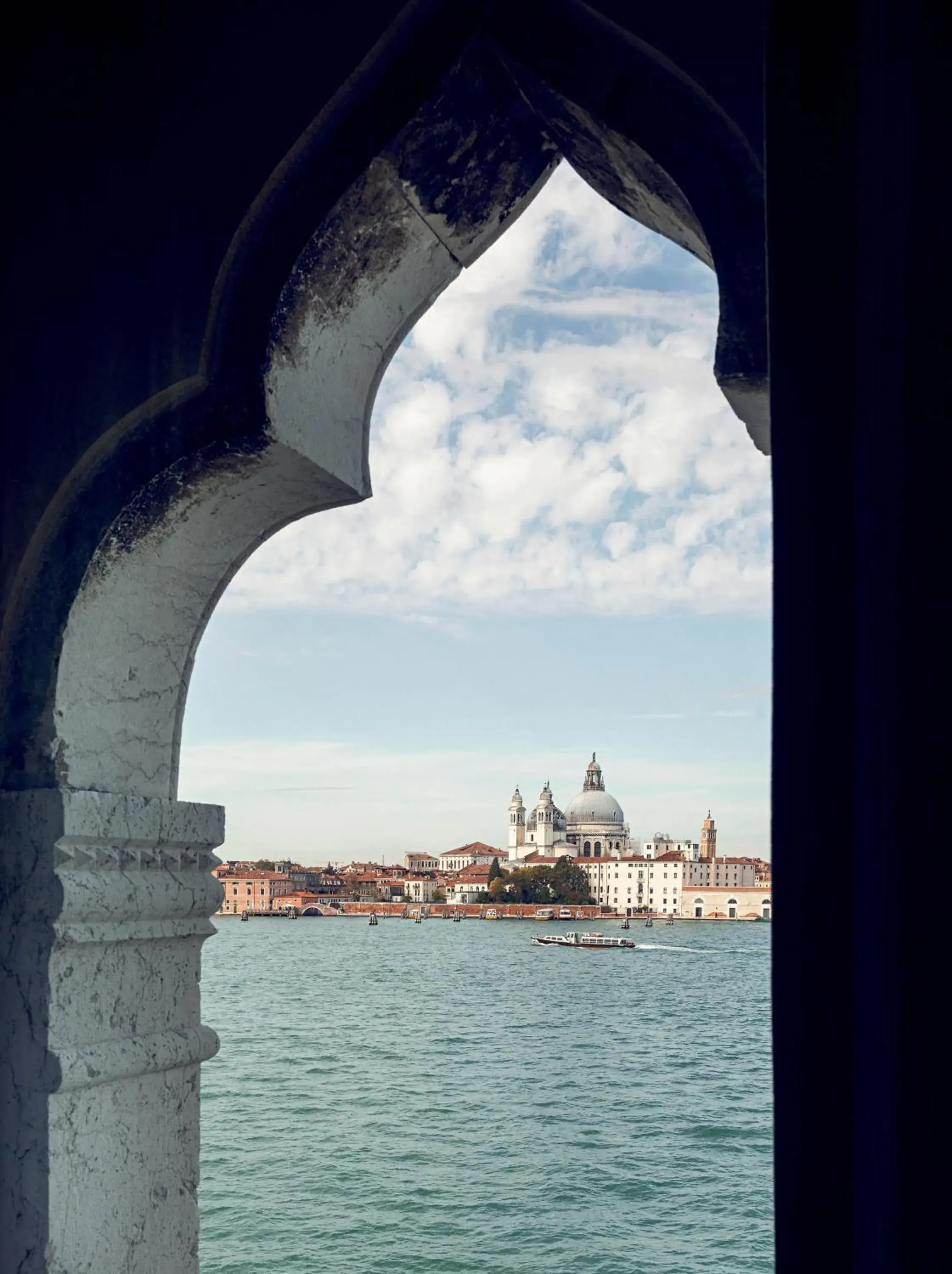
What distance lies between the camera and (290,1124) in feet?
75.2

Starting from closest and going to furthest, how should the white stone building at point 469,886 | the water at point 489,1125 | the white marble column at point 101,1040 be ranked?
the white marble column at point 101,1040, the water at point 489,1125, the white stone building at point 469,886

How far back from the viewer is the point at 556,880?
5341 centimetres

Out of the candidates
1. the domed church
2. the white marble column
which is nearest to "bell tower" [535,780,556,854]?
the domed church

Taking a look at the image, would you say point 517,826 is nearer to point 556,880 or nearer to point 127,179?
point 556,880

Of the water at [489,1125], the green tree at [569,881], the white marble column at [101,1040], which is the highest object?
the white marble column at [101,1040]

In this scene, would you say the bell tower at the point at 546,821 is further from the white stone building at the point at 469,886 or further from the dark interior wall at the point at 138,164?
the dark interior wall at the point at 138,164

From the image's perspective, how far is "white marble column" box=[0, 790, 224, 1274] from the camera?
1.26 metres

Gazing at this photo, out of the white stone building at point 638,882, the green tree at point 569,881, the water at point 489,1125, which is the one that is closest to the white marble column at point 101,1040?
the water at point 489,1125

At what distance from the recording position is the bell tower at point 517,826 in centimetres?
5862

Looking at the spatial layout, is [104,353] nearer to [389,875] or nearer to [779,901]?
[779,901]

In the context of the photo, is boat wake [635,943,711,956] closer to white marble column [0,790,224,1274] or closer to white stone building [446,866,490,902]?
white stone building [446,866,490,902]

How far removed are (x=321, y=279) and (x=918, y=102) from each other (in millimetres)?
1035

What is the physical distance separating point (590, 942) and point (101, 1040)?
152 ft

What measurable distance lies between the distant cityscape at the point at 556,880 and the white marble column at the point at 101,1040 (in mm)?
52706
